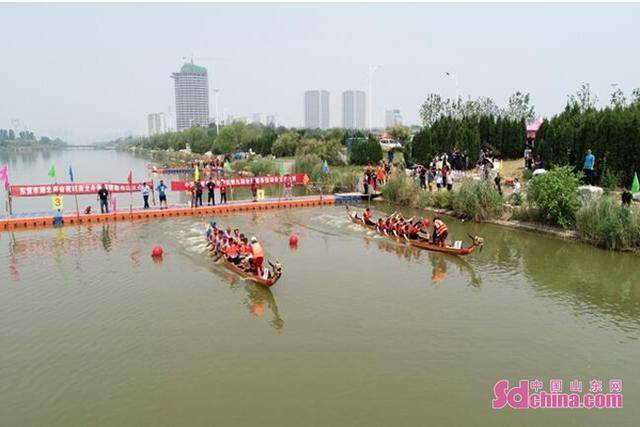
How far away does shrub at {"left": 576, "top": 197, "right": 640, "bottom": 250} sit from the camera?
17753mm

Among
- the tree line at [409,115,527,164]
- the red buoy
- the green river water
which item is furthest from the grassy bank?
the red buoy

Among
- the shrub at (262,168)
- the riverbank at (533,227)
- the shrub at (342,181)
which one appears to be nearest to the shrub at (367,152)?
the shrub at (262,168)

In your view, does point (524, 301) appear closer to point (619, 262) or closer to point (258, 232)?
point (619, 262)

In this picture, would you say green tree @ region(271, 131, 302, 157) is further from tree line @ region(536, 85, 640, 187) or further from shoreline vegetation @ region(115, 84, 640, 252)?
tree line @ region(536, 85, 640, 187)

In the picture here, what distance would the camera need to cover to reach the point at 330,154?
4822cm

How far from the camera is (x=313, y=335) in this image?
456 inches

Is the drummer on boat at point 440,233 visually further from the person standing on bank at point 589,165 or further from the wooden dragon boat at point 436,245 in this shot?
the person standing on bank at point 589,165

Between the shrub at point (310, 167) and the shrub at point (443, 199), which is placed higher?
the shrub at point (310, 167)

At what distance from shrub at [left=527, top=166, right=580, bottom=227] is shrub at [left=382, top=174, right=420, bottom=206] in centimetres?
849

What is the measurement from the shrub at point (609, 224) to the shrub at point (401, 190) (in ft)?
34.9

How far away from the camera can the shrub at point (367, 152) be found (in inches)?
1741

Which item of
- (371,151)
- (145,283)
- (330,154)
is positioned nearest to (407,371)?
(145,283)

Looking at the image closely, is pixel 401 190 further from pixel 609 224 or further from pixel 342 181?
pixel 609 224

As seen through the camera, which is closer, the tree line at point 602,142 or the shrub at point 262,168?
the tree line at point 602,142
